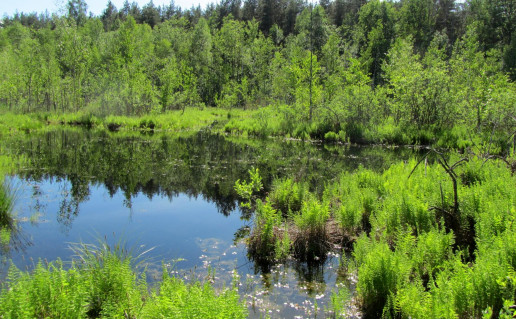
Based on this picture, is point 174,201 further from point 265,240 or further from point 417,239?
point 417,239

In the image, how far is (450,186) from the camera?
7.95 m

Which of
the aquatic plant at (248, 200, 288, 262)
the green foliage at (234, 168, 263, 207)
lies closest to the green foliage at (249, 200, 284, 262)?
the aquatic plant at (248, 200, 288, 262)

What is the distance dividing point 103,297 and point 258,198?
19.6 feet

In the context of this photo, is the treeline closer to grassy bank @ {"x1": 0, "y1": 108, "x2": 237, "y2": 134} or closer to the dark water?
grassy bank @ {"x1": 0, "y1": 108, "x2": 237, "y2": 134}

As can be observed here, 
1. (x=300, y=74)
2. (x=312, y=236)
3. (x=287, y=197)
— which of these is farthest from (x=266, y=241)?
(x=300, y=74)

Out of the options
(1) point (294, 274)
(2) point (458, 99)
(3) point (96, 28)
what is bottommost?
(1) point (294, 274)

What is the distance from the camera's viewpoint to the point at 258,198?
408 inches

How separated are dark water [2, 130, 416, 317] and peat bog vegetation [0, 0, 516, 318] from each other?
0.06 m

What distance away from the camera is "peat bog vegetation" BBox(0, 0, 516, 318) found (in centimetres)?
469

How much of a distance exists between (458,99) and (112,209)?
21763mm

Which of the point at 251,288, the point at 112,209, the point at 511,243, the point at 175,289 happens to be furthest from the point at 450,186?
the point at 112,209

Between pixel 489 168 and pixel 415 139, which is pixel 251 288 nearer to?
pixel 489 168

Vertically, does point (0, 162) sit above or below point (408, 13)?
below

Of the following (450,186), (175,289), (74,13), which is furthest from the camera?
(74,13)
